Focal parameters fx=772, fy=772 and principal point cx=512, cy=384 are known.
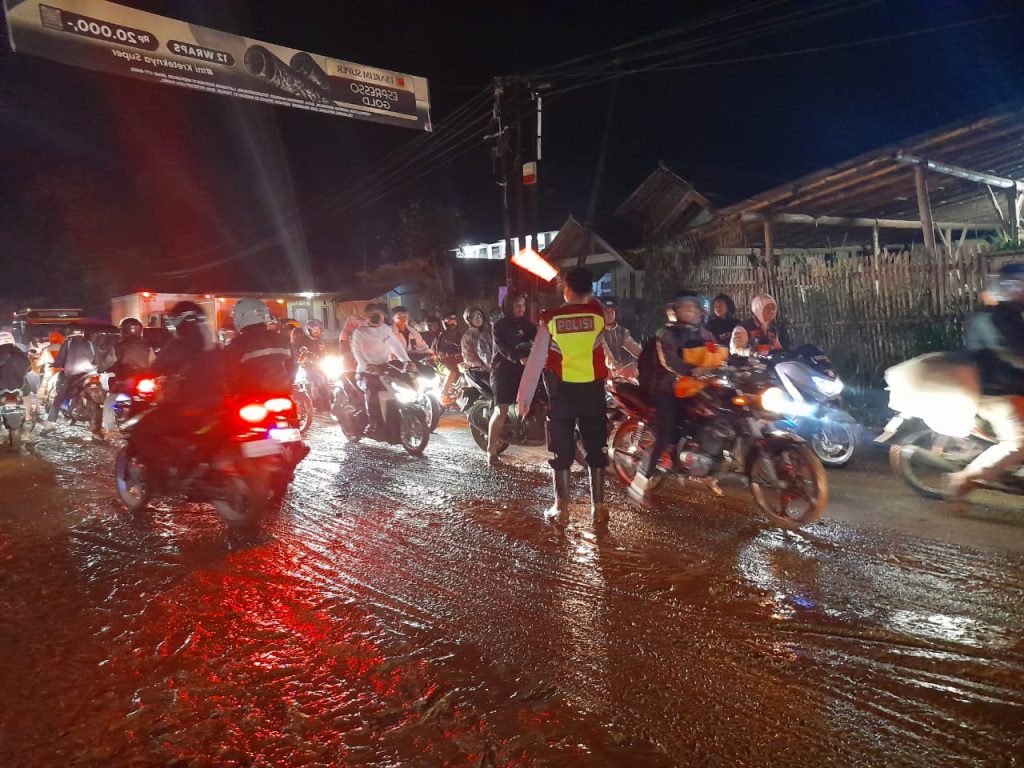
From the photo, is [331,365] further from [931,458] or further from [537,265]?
[931,458]

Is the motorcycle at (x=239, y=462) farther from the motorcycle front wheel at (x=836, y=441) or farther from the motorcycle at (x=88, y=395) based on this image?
the motorcycle at (x=88, y=395)

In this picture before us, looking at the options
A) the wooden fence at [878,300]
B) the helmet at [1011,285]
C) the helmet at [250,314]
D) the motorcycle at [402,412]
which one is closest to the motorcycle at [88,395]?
the motorcycle at [402,412]

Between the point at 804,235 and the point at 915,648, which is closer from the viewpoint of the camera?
the point at 915,648

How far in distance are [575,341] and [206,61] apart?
37.1 ft

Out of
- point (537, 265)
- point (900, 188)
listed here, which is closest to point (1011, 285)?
point (537, 265)

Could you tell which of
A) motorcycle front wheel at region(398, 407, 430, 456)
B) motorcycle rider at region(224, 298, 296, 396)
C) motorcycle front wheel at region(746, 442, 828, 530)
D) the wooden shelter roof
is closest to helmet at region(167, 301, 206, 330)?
motorcycle rider at region(224, 298, 296, 396)

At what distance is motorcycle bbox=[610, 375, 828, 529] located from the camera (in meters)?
5.50

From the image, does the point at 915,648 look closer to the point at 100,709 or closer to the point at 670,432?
the point at 670,432

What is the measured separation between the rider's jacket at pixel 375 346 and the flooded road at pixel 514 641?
130 inches

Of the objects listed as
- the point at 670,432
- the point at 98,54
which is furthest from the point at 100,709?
the point at 98,54

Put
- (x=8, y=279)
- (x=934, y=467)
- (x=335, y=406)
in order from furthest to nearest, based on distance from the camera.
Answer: (x=8, y=279) → (x=335, y=406) → (x=934, y=467)

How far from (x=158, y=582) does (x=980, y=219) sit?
20125 mm

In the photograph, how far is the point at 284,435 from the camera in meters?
6.12

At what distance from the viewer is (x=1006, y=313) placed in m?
5.46
